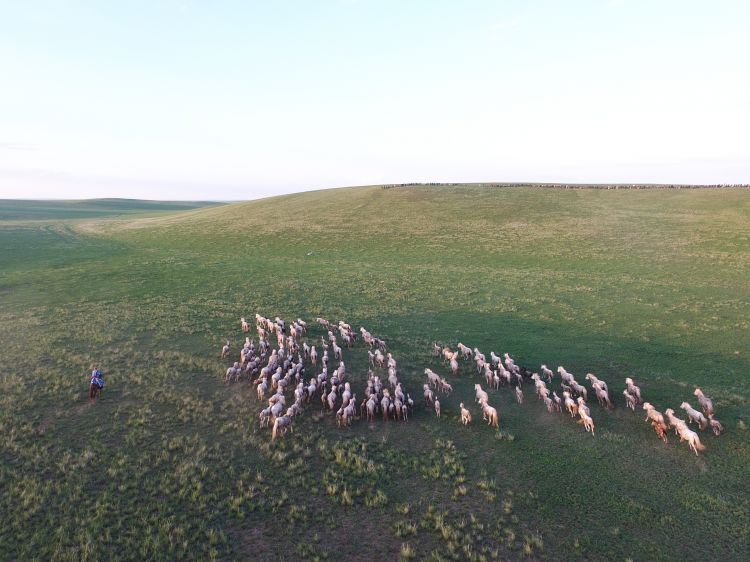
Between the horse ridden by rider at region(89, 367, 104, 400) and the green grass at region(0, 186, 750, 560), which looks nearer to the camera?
the green grass at region(0, 186, 750, 560)

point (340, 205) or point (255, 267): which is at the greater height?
point (340, 205)

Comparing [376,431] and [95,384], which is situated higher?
[95,384]

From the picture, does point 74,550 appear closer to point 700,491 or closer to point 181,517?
point 181,517

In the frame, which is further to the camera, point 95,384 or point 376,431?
point 95,384

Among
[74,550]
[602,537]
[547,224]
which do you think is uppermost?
[547,224]

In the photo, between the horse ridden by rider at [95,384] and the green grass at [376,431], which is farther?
the horse ridden by rider at [95,384]

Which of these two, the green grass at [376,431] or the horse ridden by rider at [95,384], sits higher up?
the horse ridden by rider at [95,384]

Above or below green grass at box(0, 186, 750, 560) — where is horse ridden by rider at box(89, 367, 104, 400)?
above

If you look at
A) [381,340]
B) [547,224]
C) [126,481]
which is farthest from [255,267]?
[547,224]
